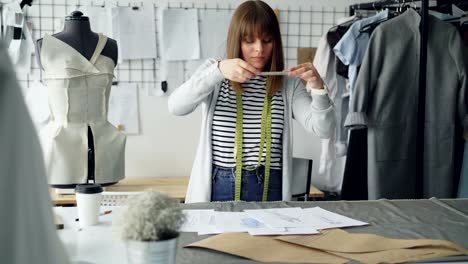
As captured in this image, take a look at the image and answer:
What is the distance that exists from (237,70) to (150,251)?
3.06ft

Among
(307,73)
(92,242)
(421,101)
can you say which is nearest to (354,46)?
(421,101)

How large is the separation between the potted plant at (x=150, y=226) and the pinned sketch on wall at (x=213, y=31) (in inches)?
86.6

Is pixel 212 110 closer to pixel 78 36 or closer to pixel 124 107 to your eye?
pixel 78 36

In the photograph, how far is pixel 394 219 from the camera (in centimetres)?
137

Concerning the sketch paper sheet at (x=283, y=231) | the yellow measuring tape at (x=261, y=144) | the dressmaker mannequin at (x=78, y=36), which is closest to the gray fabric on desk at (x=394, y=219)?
the sketch paper sheet at (x=283, y=231)

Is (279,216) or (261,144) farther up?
(261,144)

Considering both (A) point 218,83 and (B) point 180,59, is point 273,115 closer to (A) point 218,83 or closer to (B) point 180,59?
(A) point 218,83

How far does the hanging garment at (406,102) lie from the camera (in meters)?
2.38

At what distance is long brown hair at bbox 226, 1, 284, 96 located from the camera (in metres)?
1.71

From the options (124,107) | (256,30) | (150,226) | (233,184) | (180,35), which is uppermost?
(180,35)

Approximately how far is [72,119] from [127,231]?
4.53 ft

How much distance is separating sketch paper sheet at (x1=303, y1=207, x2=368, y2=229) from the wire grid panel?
1.71 m

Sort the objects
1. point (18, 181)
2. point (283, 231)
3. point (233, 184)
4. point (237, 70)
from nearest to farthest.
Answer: point (18, 181) → point (283, 231) → point (237, 70) → point (233, 184)

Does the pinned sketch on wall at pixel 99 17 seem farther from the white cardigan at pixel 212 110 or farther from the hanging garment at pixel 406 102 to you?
the hanging garment at pixel 406 102
